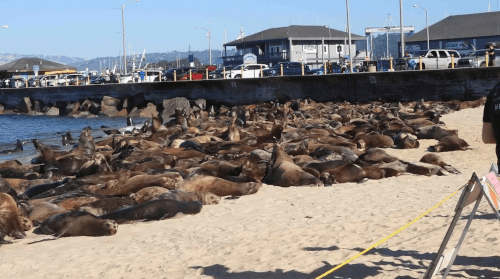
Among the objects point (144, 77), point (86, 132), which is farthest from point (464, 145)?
point (144, 77)

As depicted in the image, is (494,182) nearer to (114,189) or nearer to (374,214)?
(374,214)

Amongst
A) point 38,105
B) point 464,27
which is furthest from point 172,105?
point 464,27

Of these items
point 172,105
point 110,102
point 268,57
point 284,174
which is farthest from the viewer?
point 268,57

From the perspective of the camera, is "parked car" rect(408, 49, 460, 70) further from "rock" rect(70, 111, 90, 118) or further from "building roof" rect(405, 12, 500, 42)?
"building roof" rect(405, 12, 500, 42)

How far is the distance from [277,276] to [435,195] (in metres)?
4.58

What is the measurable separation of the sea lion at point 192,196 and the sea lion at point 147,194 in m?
0.29

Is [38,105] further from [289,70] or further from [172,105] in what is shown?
[289,70]

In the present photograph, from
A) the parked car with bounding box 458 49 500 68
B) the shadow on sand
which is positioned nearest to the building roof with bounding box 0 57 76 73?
the parked car with bounding box 458 49 500 68

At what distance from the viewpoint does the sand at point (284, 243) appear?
669 cm

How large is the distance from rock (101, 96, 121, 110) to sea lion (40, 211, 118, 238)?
1555 inches

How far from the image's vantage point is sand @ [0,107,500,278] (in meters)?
6.69

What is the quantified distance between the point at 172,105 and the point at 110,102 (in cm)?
834

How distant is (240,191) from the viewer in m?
11.8

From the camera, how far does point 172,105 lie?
4222 centimetres
